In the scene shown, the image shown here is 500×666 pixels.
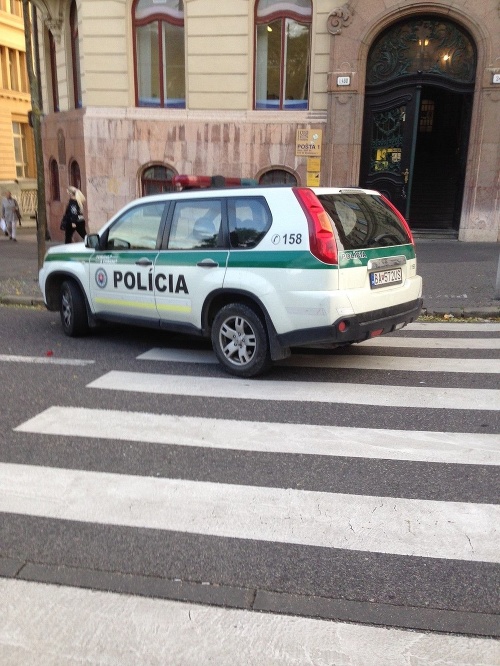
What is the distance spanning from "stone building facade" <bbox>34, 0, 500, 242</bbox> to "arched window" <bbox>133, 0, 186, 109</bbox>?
0.03 meters

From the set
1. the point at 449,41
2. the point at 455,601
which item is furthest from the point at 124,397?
the point at 449,41

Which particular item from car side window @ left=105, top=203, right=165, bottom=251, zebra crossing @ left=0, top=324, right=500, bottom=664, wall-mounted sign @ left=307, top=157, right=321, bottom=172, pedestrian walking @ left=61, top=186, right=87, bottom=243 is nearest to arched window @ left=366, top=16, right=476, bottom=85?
wall-mounted sign @ left=307, top=157, right=321, bottom=172

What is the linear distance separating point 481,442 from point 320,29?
1433 centimetres

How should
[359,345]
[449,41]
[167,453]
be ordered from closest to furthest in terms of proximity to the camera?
[167,453] < [359,345] < [449,41]

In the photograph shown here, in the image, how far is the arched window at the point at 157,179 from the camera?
17719mm

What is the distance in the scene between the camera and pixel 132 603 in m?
2.94

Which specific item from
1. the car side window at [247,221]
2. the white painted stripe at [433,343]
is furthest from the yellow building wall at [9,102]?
A: the car side window at [247,221]

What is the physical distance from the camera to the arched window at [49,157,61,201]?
20562 millimetres

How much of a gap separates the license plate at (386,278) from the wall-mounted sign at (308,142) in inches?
434

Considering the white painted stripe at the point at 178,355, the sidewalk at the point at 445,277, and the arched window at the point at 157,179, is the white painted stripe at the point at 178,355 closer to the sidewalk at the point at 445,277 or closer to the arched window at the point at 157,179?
the sidewalk at the point at 445,277

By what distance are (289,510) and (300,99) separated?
15.1 meters

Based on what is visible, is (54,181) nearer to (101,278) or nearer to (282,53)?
(282,53)

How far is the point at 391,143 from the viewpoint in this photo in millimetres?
16969

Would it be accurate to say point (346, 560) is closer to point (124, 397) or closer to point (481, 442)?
point (481, 442)
